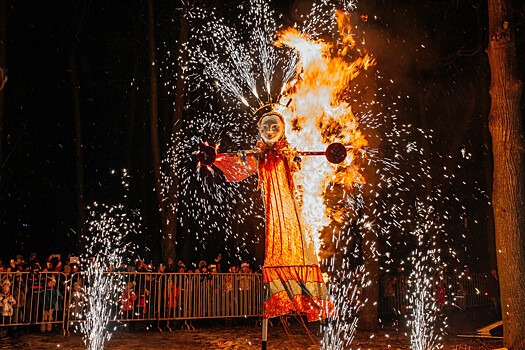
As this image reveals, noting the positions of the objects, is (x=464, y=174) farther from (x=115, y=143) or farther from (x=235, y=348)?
(x=235, y=348)

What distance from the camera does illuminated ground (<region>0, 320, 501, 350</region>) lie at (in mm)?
10472

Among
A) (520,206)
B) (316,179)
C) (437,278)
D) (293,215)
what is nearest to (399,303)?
(437,278)

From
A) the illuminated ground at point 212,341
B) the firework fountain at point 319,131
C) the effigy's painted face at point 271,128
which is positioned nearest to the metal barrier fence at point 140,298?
the illuminated ground at point 212,341

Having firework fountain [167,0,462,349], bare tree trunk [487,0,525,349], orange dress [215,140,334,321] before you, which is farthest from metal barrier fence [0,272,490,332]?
bare tree trunk [487,0,525,349]

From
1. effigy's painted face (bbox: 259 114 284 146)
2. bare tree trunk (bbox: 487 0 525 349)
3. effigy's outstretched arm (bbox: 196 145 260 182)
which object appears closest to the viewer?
effigy's painted face (bbox: 259 114 284 146)

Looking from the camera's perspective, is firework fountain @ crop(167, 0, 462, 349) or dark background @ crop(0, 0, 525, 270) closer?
firework fountain @ crop(167, 0, 462, 349)

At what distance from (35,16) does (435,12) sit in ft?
51.2

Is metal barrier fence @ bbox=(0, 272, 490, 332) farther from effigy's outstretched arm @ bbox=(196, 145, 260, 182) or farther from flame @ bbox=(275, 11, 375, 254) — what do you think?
effigy's outstretched arm @ bbox=(196, 145, 260, 182)

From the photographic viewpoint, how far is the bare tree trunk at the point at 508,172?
970 cm

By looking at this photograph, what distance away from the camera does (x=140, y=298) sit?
12.9m

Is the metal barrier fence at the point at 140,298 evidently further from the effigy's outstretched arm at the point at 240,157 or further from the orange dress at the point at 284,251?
the orange dress at the point at 284,251

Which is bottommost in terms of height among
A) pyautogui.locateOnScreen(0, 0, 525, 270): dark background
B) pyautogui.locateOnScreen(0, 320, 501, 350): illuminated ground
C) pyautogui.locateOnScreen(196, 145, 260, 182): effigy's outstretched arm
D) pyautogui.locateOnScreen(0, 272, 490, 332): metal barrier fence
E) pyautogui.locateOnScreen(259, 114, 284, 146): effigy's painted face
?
pyautogui.locateOnScreen(0, 320, 501, 350): illuminated ground

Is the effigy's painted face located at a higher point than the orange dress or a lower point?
higher

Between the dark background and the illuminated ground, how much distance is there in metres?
7.77
